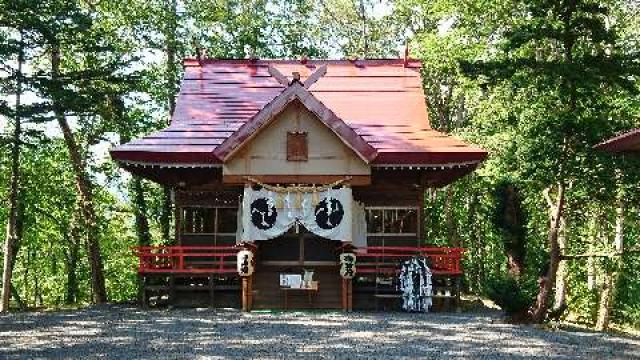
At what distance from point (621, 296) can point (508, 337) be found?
21.1 meters

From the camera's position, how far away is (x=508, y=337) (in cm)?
1253

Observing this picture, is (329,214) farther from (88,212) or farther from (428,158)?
(88,212)

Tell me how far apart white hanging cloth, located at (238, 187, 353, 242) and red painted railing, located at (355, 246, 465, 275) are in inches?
44.9

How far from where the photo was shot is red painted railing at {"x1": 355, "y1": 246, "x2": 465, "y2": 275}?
696 inches

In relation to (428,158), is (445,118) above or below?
above

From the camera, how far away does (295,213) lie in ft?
56.4

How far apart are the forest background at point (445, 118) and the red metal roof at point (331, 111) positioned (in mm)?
1659

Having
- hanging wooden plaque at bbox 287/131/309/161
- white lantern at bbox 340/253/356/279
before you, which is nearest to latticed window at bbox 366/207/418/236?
white lantern at bbox 340/253/356/279

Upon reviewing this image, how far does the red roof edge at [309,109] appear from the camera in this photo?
17016 mm

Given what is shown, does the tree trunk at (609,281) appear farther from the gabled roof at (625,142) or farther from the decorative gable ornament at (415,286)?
the gabled roof at (625,142)

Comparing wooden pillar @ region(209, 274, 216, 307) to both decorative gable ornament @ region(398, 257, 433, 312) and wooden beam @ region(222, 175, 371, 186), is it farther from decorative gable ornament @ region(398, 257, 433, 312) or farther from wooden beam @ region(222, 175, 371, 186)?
decorative gable ornament @ region(398, 257, 433, 312)

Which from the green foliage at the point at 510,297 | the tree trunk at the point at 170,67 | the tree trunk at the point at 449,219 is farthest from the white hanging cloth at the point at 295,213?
the tree trunk at the point at 449,219

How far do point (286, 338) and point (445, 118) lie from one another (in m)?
20.6

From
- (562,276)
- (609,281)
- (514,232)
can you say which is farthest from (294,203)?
(609,281)
